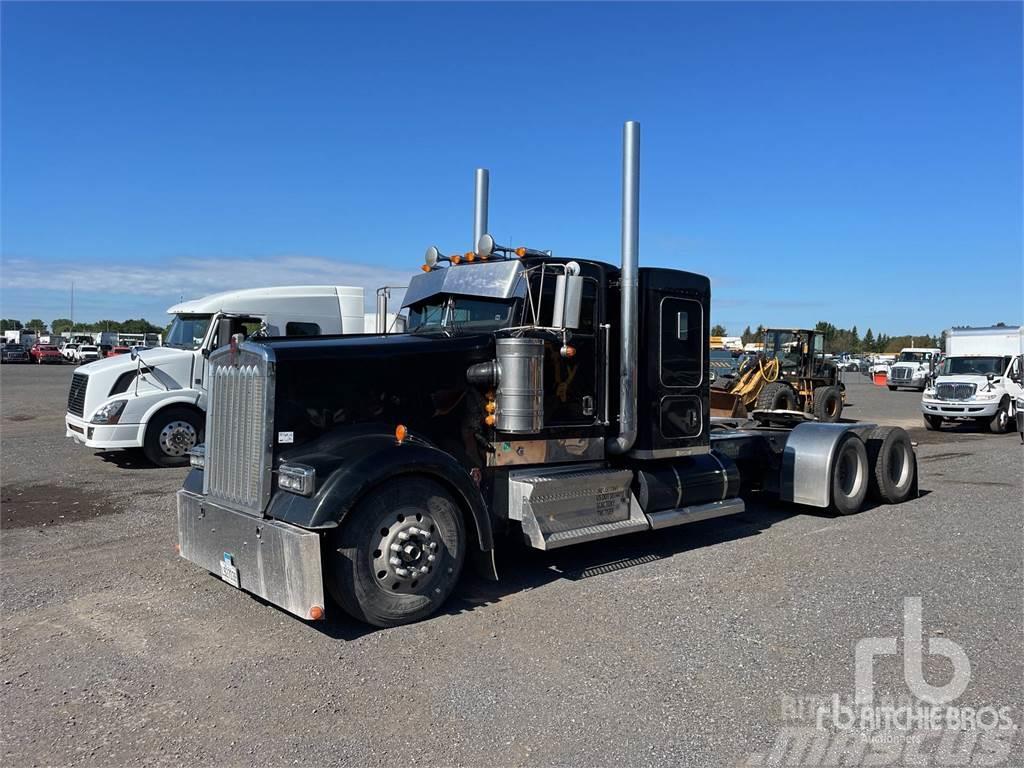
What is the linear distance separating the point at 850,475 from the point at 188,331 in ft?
33.3

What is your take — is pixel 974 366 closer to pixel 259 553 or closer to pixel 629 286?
pixel 629 286

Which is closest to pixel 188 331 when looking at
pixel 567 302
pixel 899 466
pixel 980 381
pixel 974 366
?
pixel 567 302

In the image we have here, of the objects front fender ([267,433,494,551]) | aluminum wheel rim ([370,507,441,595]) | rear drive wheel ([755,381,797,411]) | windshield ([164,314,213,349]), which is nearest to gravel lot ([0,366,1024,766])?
aluminum wheel rim ([370,507,441,595])

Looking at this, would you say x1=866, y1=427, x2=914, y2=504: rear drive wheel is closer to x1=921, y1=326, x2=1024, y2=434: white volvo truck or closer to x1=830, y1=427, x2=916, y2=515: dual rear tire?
x1=830, y1=427, x2=916, y2=515: dual rear tire

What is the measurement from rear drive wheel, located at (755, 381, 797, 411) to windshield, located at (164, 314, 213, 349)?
44.8ft

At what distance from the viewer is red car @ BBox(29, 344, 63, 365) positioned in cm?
5822

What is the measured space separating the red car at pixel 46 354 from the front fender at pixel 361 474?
205ft

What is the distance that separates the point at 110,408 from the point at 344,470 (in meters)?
8.35

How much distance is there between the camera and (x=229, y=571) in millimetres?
5227

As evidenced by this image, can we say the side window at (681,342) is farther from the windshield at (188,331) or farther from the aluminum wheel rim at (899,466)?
the windshield at (188,331)

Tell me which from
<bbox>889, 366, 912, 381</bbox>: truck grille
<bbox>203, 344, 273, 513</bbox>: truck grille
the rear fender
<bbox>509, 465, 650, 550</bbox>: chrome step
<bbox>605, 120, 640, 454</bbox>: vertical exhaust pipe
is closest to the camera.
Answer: <bbox>203, 344, 273, 513</bbox>: truck grille

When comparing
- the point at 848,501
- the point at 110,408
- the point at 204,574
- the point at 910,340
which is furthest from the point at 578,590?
the point at 910,340

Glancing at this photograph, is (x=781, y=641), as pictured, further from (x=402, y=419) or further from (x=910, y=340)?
(x=910, y=340)

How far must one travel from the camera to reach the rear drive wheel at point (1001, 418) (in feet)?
65.9
